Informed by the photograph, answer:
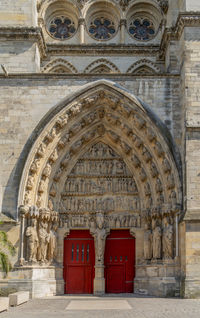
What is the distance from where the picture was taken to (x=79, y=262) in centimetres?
1420

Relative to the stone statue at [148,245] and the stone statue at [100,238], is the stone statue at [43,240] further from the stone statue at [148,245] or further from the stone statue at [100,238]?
the stone statue at [148,245]

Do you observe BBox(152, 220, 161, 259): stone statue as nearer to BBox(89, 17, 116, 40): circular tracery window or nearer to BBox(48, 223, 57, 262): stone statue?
BBox(48, 223, 57, 262): stone statue

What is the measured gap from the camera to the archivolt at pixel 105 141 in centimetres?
1334

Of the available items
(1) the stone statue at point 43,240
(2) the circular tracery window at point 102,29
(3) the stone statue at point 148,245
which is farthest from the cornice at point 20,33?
(3) the stone statue at point 148,245

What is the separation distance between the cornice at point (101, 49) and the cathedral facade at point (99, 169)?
1.50 m

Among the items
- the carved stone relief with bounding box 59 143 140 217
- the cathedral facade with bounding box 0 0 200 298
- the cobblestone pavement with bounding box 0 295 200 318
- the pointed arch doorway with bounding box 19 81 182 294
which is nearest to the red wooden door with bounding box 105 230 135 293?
the cathedral facade with bounding box 0 0 200 298

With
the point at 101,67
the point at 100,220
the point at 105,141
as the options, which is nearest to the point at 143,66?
the point at 101,67

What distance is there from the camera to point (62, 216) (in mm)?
14297

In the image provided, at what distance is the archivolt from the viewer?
43.8 feet

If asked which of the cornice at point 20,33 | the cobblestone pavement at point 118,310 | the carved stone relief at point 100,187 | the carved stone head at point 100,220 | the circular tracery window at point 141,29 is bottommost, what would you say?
the cobblestone pavement at point 118,310

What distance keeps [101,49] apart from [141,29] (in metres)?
1.95

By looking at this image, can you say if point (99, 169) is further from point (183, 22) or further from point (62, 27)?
point (62, 27)

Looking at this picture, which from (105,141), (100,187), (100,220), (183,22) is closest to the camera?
(183,22)

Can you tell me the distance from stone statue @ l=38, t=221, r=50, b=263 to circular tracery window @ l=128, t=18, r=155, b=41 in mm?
8053
